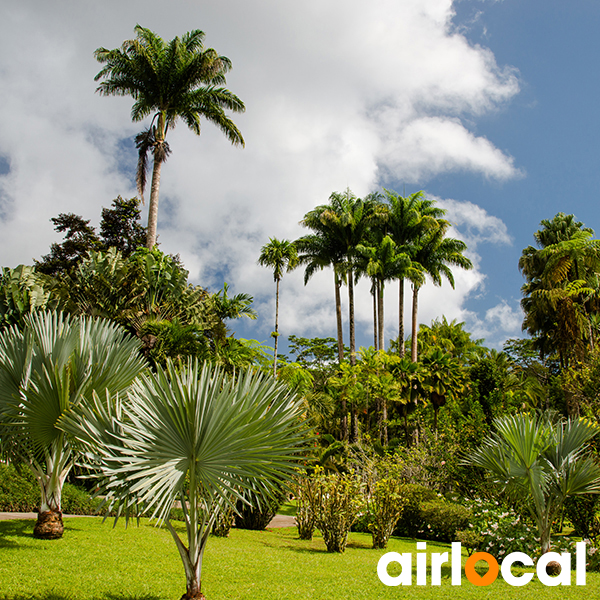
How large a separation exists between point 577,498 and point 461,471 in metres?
4.36

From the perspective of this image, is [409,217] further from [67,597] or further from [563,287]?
[67,597]

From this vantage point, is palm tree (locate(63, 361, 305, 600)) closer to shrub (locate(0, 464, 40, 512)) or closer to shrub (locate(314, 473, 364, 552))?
shrub (locate(314, 473, 364, 552))

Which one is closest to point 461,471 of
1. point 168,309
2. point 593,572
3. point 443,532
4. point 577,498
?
point 443,532

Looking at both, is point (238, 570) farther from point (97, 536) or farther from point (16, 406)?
point (16, 406)

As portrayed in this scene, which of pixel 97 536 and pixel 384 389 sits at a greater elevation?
pixel 384 389

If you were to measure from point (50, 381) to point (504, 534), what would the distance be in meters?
9.38

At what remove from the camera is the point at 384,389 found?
2277 cm

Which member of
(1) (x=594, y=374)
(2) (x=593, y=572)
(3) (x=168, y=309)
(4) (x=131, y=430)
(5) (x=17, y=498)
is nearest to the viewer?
(4) (x=131, y=430)

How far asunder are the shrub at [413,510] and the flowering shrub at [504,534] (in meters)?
2.65

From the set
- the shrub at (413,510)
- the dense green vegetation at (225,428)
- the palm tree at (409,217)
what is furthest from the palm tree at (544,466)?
the palm tree at (409,217)

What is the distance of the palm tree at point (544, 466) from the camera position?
935cm

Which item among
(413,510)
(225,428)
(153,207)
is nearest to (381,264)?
(153,207)

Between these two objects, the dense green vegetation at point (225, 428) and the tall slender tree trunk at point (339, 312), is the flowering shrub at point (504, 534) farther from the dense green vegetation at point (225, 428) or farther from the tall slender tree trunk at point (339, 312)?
the tall slender tree trunk at point (339, 312)

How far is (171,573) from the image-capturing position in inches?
269
